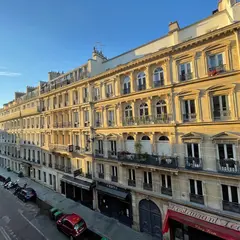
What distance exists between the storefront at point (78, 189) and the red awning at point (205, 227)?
1026cm

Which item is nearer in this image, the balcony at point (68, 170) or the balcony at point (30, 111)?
the balcony at point (68, 170)

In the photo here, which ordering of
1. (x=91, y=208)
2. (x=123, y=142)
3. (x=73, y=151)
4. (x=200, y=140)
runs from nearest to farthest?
(x=200, y=140) → (x=123, y=142) → (x=91, y=208) → (x=73, y=151)

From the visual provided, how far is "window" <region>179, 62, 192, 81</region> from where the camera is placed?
566 inches

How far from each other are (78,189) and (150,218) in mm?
11396

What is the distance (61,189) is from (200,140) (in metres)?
21.7

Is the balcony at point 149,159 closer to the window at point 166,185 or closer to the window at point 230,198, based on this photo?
the window at point 166,185

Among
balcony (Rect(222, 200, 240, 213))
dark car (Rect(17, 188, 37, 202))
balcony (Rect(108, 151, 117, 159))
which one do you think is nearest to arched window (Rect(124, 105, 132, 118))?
balcony (Rect(108, 151, 117, 159))

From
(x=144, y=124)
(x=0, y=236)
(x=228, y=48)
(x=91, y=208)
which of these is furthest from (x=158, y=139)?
(x=0, y=236)

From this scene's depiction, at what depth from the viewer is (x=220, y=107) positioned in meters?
12.9

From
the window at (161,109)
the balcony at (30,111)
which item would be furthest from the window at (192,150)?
the balcony at (30,111)

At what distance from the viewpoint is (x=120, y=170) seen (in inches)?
741

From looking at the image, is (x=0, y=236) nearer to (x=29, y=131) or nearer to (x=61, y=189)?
(x=61, y=189)

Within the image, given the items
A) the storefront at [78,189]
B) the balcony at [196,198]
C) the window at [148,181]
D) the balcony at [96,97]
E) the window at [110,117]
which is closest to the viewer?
the balcony at [196,198]

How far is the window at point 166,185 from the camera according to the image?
15.4 metres
